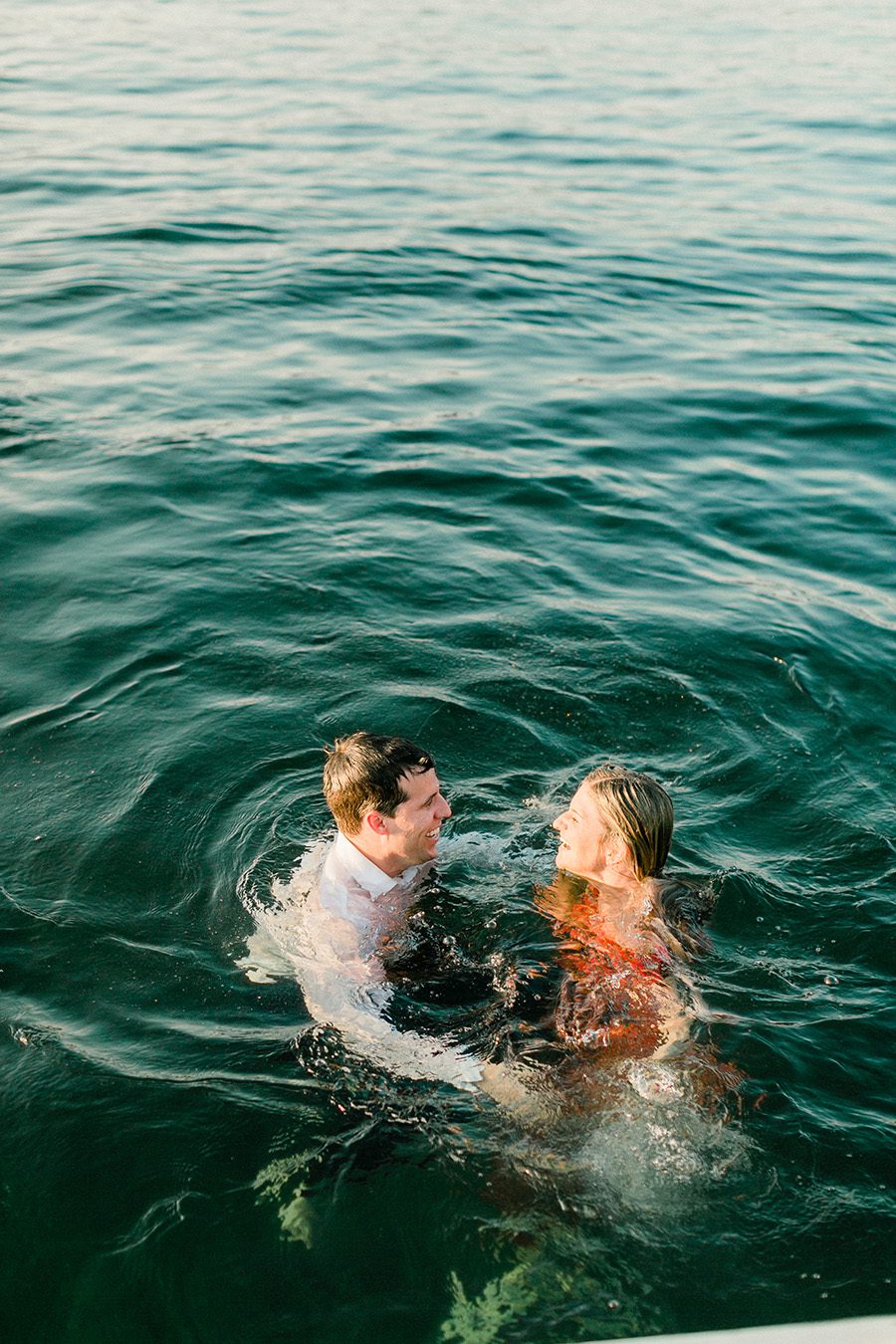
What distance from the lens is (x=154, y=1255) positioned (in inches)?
174

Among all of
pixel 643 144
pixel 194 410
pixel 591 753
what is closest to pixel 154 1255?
pixel 591 753

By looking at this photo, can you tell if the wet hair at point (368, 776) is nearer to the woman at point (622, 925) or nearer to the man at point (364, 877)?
the man at point (364, 877)

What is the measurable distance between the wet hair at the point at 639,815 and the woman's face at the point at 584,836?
0.06 meters

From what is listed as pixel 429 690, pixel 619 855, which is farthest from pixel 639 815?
pixel 429 690

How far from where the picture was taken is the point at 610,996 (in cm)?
546

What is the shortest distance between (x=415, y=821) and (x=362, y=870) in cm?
33

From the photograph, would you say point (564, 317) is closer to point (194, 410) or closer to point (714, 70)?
point (194, 410)

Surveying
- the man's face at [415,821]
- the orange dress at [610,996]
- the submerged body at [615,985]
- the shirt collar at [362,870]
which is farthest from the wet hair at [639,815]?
the shirt collar at [362,870]

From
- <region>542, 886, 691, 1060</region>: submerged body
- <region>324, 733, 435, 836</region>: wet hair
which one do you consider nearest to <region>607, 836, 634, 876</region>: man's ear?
<region>542, 886, 691, 1060</region>: submerged body

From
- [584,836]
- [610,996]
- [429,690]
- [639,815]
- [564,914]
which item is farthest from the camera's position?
[429,690]

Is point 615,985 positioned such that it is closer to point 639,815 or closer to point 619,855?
point 619,855

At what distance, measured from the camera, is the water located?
4.55 m

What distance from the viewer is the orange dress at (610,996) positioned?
17.3 ft

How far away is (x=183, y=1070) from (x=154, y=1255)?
86 cm
